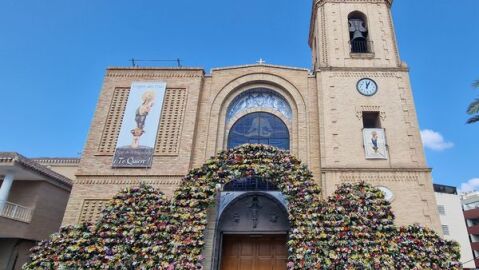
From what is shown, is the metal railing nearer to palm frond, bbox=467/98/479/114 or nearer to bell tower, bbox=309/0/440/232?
bell tower, bbox=309/0/440/232

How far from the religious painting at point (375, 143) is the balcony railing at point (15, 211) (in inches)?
565

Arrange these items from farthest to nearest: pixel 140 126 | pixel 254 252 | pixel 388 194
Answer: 1. pixel 140 126
2. pixel 254 252
3. pixel 388 194

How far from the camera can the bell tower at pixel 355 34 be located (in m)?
14.4

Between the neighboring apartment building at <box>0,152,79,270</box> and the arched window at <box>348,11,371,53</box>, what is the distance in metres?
15.4

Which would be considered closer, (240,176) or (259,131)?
(240,176)

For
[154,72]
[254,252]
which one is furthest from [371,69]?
[154,72]

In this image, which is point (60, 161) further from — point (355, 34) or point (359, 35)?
point (359, 35)

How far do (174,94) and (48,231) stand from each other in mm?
8592

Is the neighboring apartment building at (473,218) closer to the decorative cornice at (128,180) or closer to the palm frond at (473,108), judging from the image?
the palm frond at (473,108)

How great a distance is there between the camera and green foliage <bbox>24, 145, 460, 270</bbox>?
897cm

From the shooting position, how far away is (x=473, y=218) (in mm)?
40094

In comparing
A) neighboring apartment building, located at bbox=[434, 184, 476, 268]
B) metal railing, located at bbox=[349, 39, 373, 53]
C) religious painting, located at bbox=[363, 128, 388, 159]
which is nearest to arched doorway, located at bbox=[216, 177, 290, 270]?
religious painting, located at bbox=[363, 128, 388, 159]

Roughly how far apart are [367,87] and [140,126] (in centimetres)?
985

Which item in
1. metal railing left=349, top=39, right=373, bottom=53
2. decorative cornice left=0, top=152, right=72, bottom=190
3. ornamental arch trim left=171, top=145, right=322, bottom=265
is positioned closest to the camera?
ornamental arch trim left=171, top=145, right=322, bottom=265
